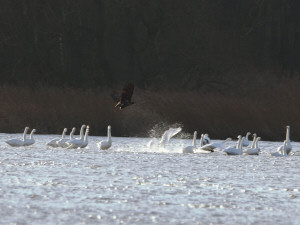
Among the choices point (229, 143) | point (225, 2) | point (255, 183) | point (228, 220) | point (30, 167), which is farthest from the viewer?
point (225, 2)

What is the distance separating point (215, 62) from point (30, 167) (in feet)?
75.9

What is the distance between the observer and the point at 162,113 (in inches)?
1124

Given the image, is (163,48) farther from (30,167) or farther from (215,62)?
(30,167)

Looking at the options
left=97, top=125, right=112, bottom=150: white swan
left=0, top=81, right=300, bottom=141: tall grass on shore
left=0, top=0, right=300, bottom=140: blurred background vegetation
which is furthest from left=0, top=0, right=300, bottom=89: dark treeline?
left=97, top=125, right=112, bottom=150: white swan

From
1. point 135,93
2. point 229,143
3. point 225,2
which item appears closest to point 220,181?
point 229,143

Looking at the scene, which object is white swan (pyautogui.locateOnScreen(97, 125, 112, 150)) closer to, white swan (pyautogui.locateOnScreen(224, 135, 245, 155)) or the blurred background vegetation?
white swan (pyautogui.locateOnScreen(224, 135, 245, 155))

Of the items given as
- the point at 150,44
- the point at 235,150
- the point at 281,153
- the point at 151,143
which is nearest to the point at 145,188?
the point at 281,153

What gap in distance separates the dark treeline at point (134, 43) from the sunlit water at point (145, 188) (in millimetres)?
17335

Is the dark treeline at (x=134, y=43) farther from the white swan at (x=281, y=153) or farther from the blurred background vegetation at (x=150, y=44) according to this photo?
the white swan at (x=281, y=153)

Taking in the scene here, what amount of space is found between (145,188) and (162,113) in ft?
47.9

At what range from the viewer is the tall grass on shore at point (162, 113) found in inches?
1079

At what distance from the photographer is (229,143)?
27.5 meters

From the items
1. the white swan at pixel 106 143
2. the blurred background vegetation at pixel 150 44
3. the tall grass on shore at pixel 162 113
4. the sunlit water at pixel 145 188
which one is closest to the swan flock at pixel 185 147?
the white swan at pixel 106 143

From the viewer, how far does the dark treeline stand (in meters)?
39.1
